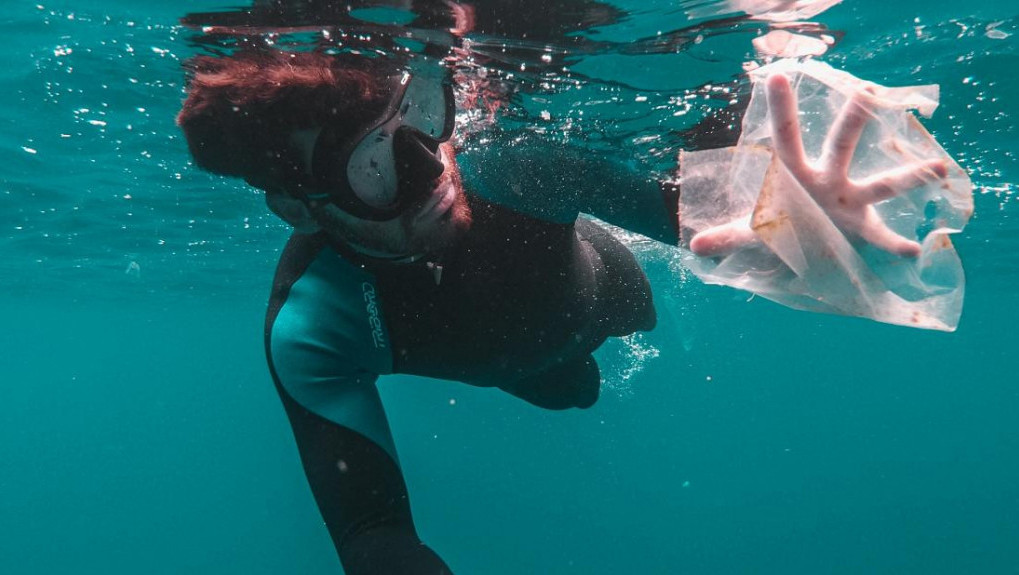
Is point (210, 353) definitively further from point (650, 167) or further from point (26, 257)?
point (650, 167)

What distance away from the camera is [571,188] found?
161 inches

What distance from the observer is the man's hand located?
198 centimetres

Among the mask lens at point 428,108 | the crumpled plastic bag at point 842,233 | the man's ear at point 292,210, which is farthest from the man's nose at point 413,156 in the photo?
the crumpled plastic bag at point 842,233

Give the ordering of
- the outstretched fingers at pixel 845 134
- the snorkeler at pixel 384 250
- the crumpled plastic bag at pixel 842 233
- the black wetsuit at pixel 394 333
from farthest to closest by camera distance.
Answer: the snorkeler at pixel 384 250
the black wetsuit at pixel 394 333
the crumpled plastic bag at pixel 842 233
the outstretched fingers at pixel 845 134

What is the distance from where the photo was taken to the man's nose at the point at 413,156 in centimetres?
354

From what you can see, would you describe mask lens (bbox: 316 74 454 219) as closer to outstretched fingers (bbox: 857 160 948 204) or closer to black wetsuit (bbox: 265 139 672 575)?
black wetsuit (bbox: 265 139 672 575)

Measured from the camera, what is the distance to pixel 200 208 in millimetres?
14602

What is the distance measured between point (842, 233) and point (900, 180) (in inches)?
9.1

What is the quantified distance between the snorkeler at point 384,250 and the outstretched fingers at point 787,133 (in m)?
1.59

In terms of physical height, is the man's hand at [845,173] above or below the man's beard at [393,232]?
above

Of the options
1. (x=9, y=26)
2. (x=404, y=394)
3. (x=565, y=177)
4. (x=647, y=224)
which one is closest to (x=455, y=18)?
(x=565, y=177)

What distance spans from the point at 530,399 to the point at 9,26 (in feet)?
21.9

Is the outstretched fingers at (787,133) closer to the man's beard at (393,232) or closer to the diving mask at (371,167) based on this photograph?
the diving mask at (371,167)

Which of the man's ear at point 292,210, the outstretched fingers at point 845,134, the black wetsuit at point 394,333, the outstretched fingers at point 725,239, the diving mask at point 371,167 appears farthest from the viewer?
the man's ear at point 292,210
